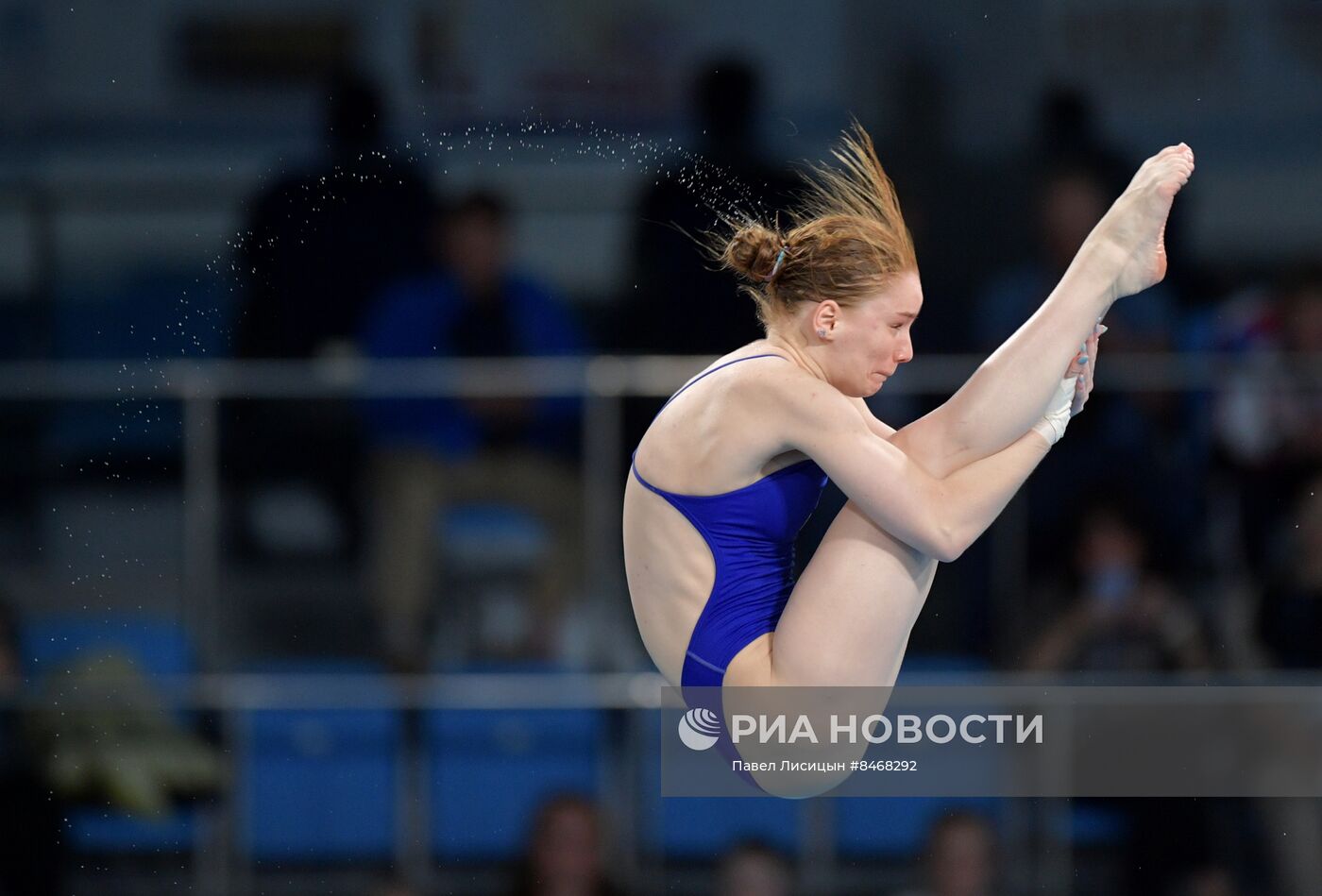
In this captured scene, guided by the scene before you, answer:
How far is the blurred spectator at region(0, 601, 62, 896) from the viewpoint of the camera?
5.18m

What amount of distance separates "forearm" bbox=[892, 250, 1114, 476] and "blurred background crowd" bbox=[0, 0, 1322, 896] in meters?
1.87

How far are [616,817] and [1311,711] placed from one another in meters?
2.05

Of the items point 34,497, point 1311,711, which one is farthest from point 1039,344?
point 34,497

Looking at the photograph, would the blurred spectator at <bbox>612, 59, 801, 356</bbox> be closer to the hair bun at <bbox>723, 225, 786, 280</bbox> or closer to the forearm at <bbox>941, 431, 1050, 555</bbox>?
the hair bun at <bbox>723, 225, 786, 280</bbox>

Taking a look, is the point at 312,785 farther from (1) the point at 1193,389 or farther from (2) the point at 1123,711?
(1) the point at 1193,389

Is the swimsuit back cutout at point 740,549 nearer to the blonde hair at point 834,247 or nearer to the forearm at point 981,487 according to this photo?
the blonde hair at point 834,247

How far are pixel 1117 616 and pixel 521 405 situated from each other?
1.88 m

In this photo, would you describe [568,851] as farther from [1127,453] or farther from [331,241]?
[331,241]

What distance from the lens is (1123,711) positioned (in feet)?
15.6

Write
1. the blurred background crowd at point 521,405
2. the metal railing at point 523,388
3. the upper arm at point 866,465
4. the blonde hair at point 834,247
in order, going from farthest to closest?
the blurred background crowd at point 521,405
the metal railing at point 523,388
the blonde hair at point 834,247
the upper arm at point 866,465

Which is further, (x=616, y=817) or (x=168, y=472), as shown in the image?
(x=168, y=472)

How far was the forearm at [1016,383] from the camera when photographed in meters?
2.84
